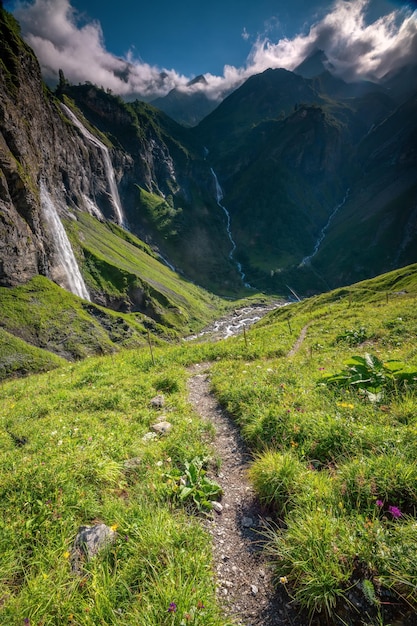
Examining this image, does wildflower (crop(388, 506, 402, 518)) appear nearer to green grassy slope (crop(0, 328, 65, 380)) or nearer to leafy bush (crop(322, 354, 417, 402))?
leafy bush (crop(322, 354, 417, 402))

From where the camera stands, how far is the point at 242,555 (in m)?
4.34

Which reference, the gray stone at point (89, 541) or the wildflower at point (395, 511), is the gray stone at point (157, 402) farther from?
the wildflower at point (395, 511)

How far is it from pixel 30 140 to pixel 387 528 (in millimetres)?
125026

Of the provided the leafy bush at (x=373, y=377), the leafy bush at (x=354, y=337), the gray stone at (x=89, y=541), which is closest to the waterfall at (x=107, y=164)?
the leafy bush at (x=354, y=337)

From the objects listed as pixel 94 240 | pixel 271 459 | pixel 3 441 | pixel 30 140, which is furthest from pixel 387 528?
pixel 94 240

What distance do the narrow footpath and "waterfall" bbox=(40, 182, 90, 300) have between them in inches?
3869

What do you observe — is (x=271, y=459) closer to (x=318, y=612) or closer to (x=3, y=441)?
(x=318, y=612)

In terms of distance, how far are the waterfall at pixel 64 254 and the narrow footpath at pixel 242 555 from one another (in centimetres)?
9827

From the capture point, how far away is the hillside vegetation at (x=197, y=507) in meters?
3.29

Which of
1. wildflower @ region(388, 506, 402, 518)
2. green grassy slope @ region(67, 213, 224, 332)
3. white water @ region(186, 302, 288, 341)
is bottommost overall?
white water @ region(186, 302, 288, 341)

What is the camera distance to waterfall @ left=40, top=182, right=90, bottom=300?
94.4m

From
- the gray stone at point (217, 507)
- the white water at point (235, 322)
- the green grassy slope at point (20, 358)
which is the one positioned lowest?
the white water at point (235, 322)

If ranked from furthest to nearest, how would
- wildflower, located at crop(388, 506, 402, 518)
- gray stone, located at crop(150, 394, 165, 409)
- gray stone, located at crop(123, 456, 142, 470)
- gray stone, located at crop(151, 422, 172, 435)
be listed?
gray stone, located at crop(150, 394, 165, 409), gray stone, located at crop(151, 422, 172, 435), gray stone, located at crop(123, 456, 142, 470), wildflower, located at crop(388, 506, 402, 518)

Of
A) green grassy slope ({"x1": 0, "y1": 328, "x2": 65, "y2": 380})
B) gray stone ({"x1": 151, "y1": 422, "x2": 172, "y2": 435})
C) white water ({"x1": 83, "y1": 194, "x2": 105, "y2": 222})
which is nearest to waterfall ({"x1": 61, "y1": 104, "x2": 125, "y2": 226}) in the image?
white water ({"x1": 83, "y1": 194, "x2": 105, "y2": 222})
